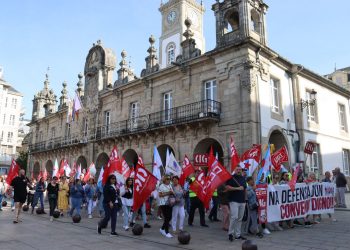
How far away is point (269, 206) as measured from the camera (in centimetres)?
870

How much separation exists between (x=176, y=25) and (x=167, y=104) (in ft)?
70.5

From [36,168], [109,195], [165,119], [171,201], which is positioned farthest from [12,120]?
[171,201]

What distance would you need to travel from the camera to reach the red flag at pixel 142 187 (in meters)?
8.60

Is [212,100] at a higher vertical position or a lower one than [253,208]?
higher

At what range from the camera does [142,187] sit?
8.64 meters

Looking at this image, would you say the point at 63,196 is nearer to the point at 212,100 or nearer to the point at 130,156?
the point at 212,100

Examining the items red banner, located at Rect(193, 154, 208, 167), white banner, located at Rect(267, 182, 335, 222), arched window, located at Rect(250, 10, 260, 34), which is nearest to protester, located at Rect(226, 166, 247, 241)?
white banner, located at Rect(267, 182, 335, 222)

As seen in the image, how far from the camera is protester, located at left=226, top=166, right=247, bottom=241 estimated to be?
297 inches

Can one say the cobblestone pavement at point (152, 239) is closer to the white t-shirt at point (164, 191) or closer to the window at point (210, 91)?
the white t-shirt at point (164, 191)

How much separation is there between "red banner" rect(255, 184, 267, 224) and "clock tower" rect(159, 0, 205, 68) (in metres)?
29.3

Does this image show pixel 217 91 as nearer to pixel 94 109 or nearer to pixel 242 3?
pixel 242 3

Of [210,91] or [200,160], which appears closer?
[200,160]

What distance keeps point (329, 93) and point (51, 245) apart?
20672 millimetres

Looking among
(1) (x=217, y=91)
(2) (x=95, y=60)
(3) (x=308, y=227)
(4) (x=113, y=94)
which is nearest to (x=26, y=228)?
(3) (x=308, y=227)
